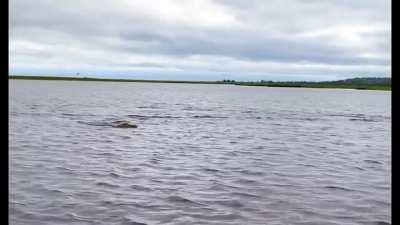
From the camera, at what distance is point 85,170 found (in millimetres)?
17422

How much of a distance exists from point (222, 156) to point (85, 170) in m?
7.42

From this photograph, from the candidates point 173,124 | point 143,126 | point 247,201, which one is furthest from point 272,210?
point 173,124

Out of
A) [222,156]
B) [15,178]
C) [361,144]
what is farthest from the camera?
[361,144]

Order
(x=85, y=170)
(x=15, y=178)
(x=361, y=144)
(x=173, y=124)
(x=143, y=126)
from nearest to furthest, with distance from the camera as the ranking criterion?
(x=15, y=178)
(x=85, y=170)
(x=361, y=144)
(x=143, y=126)
(x=173, y=124)

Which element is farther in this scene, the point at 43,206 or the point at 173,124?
the point at 173,124

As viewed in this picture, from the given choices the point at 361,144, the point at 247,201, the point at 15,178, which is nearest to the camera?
the point at 247,201

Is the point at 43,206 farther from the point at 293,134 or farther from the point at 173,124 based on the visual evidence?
the point at 173,124

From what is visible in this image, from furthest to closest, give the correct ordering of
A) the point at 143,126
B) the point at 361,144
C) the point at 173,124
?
the point at 173,124 → the point at 143,126 → the point at 361,144

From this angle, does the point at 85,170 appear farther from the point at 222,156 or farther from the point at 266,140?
the point at 266,140

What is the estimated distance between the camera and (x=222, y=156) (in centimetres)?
2264
